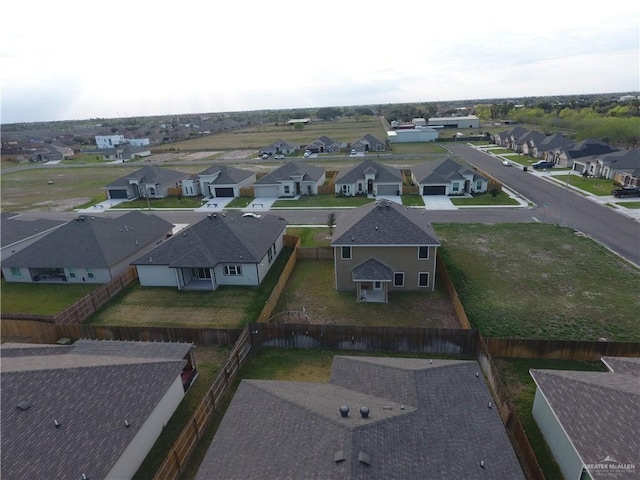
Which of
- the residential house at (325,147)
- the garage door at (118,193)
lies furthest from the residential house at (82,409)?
the residential house at (325,147)

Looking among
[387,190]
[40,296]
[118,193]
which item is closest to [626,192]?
[387,190]

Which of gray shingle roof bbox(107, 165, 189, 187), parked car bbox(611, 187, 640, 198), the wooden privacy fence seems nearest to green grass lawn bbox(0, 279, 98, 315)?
the wooden privacy fence

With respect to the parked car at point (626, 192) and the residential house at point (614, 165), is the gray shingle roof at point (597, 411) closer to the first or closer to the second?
the parked car at point (626, 192)

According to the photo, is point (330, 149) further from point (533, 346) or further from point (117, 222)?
point (533, 346)

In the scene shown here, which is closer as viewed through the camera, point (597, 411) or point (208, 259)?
point (597, 411)

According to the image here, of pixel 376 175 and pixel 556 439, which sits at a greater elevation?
pixel 376 175

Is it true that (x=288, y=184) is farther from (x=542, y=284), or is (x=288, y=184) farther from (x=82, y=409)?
(x=82, y=409)

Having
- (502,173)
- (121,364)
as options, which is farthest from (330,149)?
(121,364)
